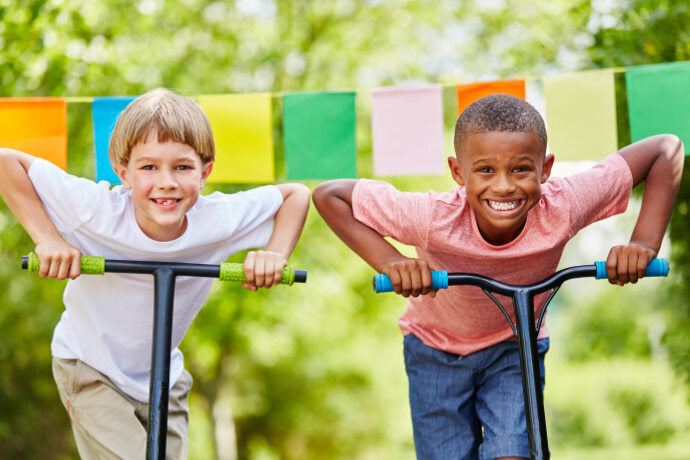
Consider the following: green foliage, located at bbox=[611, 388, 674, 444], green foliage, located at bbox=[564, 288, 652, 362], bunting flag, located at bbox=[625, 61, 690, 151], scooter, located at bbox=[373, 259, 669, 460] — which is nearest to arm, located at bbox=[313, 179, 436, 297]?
scooter, located at bbox=[373, 259, 669, 460]

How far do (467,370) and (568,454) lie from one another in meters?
17.2

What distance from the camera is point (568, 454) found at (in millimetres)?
18828

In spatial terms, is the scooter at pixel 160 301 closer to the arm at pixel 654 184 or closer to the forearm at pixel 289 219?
the forearm at pixel 289 219

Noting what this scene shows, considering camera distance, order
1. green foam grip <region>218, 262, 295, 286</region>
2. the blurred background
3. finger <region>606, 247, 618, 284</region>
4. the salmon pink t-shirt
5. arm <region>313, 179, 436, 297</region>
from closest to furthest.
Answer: green foam grip <region>218, 262, 295, 286</region> → finger <region>606, 247, 618, 284</region> → arm <region>313, 179, 436, 297</region> → the salmon pink t-shirt → the blurred background

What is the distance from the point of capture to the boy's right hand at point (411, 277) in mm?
2541

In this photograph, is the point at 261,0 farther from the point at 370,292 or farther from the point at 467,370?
the point at 467,370

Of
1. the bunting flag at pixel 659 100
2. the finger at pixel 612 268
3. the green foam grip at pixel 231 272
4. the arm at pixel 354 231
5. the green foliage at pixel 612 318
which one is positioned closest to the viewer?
the green foam grip at pixel 231 272

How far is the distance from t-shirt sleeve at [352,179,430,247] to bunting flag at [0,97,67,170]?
2.07 meters

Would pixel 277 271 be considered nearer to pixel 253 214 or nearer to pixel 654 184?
pixel 253 214

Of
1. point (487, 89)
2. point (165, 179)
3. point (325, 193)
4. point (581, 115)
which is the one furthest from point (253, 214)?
point (581, 115)

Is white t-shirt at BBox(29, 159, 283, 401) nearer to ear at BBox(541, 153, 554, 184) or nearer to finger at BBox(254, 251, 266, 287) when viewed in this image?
finger at BBox(254, 251, 266, 287)

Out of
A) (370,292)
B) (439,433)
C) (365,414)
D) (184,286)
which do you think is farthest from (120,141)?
(365,414)

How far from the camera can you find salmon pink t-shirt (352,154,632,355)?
2805mm

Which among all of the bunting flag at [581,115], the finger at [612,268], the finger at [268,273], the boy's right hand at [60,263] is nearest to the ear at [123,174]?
the boy's right hand at [60,263]
